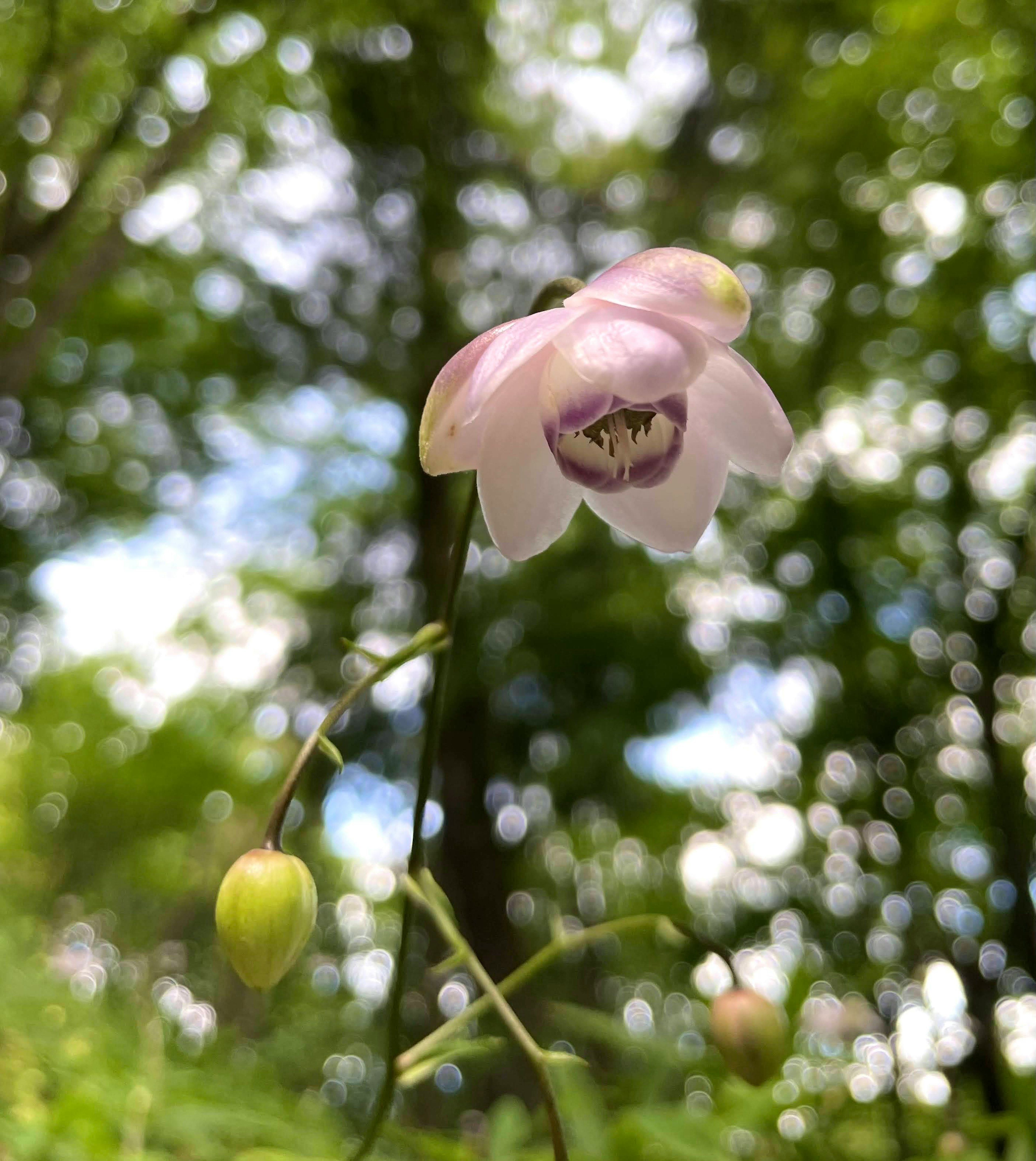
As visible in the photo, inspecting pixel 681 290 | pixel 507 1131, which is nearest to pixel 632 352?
pixel 681 290

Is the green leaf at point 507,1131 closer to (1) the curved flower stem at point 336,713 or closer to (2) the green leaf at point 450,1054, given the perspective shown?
(2) the green leaf at point 450,1054

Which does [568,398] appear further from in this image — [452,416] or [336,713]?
[336,713]

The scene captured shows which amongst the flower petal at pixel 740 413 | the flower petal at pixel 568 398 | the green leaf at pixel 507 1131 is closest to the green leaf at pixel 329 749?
the flower petal at pixel 568 398

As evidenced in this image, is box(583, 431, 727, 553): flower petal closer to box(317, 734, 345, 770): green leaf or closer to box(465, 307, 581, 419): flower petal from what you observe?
box(465, 307, 581, 419): flower petal

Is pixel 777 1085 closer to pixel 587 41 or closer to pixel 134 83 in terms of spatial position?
pixel 134 83

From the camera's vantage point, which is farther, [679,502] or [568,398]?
[679,502]

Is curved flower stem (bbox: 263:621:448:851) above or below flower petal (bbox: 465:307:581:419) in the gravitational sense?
below

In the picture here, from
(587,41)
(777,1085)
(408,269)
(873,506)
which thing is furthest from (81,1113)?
(587,41)

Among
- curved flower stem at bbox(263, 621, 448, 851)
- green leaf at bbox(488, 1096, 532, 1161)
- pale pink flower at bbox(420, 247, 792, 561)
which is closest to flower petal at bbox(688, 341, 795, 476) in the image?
pale pink flower at bbox(420, 247, 792, 561)
